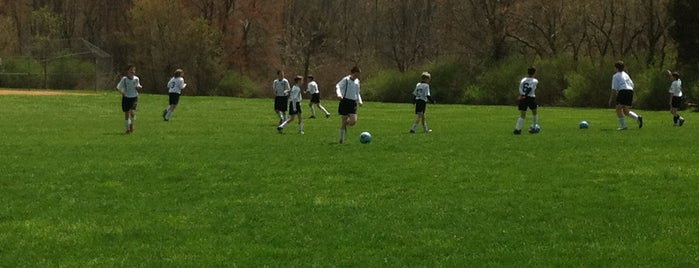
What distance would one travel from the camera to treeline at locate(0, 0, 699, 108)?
48.4 metres

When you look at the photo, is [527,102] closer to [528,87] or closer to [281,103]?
[528,87]

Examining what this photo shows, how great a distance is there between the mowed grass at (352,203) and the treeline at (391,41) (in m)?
30.6

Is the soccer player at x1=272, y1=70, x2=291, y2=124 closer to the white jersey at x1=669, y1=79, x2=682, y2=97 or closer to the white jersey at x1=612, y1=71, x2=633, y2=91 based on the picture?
the white jersey at x1=612, y1=71, x2=633, y2=91

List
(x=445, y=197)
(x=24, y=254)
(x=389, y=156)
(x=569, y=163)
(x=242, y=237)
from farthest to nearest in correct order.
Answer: (x=389, y=156) < (x=569, y=163) < (x=445, y=197) < (x=242, y=237) < (x=24, y=254)

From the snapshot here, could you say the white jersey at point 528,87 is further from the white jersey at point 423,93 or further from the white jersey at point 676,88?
the white jersey at point 676,88

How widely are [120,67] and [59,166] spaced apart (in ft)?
212

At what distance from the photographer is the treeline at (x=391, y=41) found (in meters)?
48.4

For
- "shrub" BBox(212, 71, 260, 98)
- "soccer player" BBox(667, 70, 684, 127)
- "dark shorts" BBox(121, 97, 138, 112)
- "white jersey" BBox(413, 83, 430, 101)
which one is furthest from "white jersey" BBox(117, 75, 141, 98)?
"shrub" BBox(212, 71, 260, 98)

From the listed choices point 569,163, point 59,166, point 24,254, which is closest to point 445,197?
point 569,163

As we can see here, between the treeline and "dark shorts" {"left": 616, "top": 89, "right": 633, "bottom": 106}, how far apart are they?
22872 mm

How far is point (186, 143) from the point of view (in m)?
18.0

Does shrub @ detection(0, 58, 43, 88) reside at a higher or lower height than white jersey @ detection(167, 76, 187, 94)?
lower

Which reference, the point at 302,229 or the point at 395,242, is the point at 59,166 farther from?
the point at 395,242

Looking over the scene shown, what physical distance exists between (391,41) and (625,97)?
2106 inches
